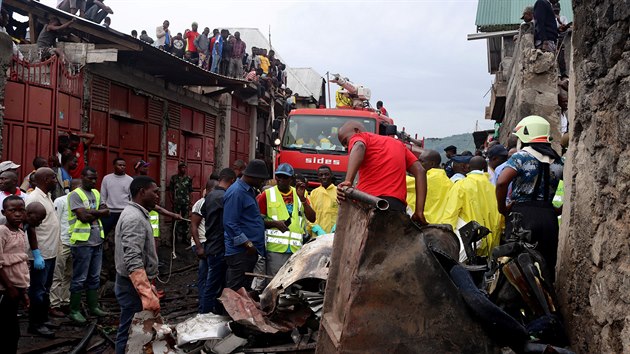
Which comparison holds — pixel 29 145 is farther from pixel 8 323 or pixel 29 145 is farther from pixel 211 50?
pixel 211 50

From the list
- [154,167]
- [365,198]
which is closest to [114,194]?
[154,167]

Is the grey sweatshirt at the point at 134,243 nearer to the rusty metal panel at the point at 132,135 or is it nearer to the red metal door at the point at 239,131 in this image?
the rusty metal panel at the point at 132,135

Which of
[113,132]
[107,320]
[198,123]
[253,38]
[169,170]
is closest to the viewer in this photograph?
[107,320]

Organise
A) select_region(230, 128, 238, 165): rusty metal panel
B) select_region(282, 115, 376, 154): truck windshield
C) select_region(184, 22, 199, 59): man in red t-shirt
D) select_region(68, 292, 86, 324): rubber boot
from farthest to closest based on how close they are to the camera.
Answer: select_region(230, 128, 238, 165): rusty metal panel → select_region(184, 22, 199, 59): man in red t-shirt → select_region(282, 115, 376, 154): truck windshield → select_region(68, 292, 86, 324): rubber boot

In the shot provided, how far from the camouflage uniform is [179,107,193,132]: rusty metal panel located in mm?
1846

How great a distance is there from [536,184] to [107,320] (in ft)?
18.5

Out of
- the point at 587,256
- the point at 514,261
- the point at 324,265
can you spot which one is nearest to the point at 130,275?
the point at 324,265

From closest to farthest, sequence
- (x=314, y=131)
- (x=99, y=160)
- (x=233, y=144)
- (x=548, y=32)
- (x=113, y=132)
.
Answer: (x=548, y=32)
(x=99, y=160)
(x=113, y=132)
(x=314, y=131)
(x=233, y=144)

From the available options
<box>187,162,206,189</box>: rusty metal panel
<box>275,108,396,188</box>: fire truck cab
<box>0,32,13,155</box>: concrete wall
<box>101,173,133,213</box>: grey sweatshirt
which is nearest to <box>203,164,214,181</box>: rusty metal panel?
<box>187,162,206,189</box>: rusty metal panel

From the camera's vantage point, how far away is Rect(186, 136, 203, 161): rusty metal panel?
1616 centimetres

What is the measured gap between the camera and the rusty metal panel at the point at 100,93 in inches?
450

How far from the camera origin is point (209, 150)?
17.6 meters

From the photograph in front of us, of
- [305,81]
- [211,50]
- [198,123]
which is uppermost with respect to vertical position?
[305,81]

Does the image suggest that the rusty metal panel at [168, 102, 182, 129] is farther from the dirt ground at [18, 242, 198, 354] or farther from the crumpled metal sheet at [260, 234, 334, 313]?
the crumpled metal sheet at [260, 234, 334, 313]
